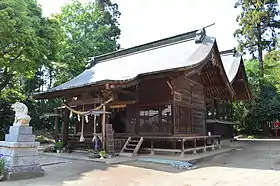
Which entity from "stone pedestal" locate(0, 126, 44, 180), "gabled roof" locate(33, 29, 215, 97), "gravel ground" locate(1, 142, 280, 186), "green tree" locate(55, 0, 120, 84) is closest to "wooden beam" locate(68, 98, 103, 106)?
"gabled roof" locate(33, 29, 215, 97)

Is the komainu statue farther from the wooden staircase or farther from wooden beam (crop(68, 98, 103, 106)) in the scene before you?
the wooden staircase

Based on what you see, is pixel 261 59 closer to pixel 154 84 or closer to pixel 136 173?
pixel 154 84

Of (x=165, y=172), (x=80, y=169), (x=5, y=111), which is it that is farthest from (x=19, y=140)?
(x=5, y=111)

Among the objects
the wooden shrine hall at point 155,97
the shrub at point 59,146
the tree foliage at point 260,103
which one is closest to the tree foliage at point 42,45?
the wooden shrine hall at point 155,97

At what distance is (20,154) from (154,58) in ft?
28.2

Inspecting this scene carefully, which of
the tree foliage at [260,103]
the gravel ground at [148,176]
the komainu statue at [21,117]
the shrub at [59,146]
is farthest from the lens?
the tree foliage at [260,103]

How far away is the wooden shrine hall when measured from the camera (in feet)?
34.4

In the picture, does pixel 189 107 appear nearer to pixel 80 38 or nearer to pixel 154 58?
pixel 154 58

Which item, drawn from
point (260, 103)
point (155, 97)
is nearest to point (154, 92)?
point (155, 97)

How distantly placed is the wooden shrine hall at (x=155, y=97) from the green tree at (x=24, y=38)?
2.72 metres

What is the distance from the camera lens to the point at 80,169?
7715 mm

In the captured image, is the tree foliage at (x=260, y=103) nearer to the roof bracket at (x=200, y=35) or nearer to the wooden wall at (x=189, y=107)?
the wooden wall at (x=189, y=107)

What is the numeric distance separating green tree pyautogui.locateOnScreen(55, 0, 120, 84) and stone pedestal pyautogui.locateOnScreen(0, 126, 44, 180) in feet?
52.2

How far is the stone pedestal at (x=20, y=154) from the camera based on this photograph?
20.9 ft
